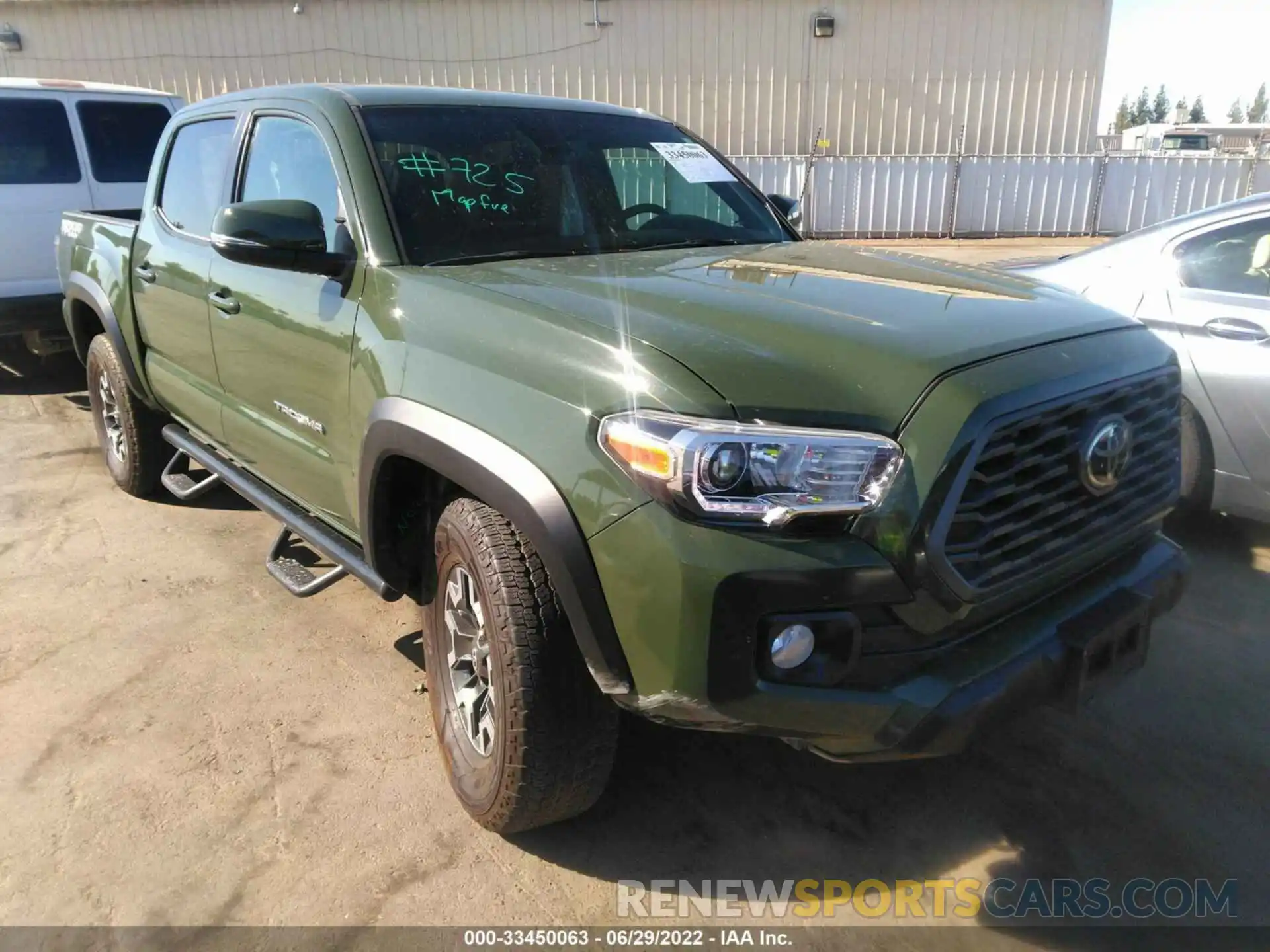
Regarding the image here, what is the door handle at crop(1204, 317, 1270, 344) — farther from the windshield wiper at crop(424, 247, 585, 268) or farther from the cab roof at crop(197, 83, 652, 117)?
the windshield wiper at crop(424, 247, 585, 268)

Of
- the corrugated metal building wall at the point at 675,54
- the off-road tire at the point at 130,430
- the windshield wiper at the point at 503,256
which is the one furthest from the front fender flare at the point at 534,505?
the corrugated metal building wall at the point at 675,54

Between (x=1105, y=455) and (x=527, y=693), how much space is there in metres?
1.45

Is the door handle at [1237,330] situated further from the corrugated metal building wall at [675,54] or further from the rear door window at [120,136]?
the corrugated metal building wall at [675,54]

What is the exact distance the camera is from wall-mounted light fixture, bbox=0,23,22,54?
58.2 feet

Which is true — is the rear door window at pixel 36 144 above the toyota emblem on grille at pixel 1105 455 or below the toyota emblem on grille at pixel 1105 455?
above

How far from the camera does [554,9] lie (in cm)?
1764

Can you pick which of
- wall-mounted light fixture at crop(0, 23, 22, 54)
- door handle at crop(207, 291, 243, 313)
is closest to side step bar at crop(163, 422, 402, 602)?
door handle at crop(207, 291, 243, 313)

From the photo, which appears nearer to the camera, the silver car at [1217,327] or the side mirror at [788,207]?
the silver car at [1217,327]

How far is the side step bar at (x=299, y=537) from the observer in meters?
2.88

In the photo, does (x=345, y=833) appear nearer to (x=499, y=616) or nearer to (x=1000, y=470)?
(x=499, y=616)

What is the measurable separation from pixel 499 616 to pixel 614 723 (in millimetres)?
399

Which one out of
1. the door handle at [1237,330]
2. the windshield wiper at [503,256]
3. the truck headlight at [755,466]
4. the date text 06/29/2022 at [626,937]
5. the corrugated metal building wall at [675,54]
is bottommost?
the date text 06/29/2022 at [626,937]

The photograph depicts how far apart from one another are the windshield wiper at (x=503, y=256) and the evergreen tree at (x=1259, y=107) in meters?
134

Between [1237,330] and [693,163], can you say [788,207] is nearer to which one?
[693,163]
